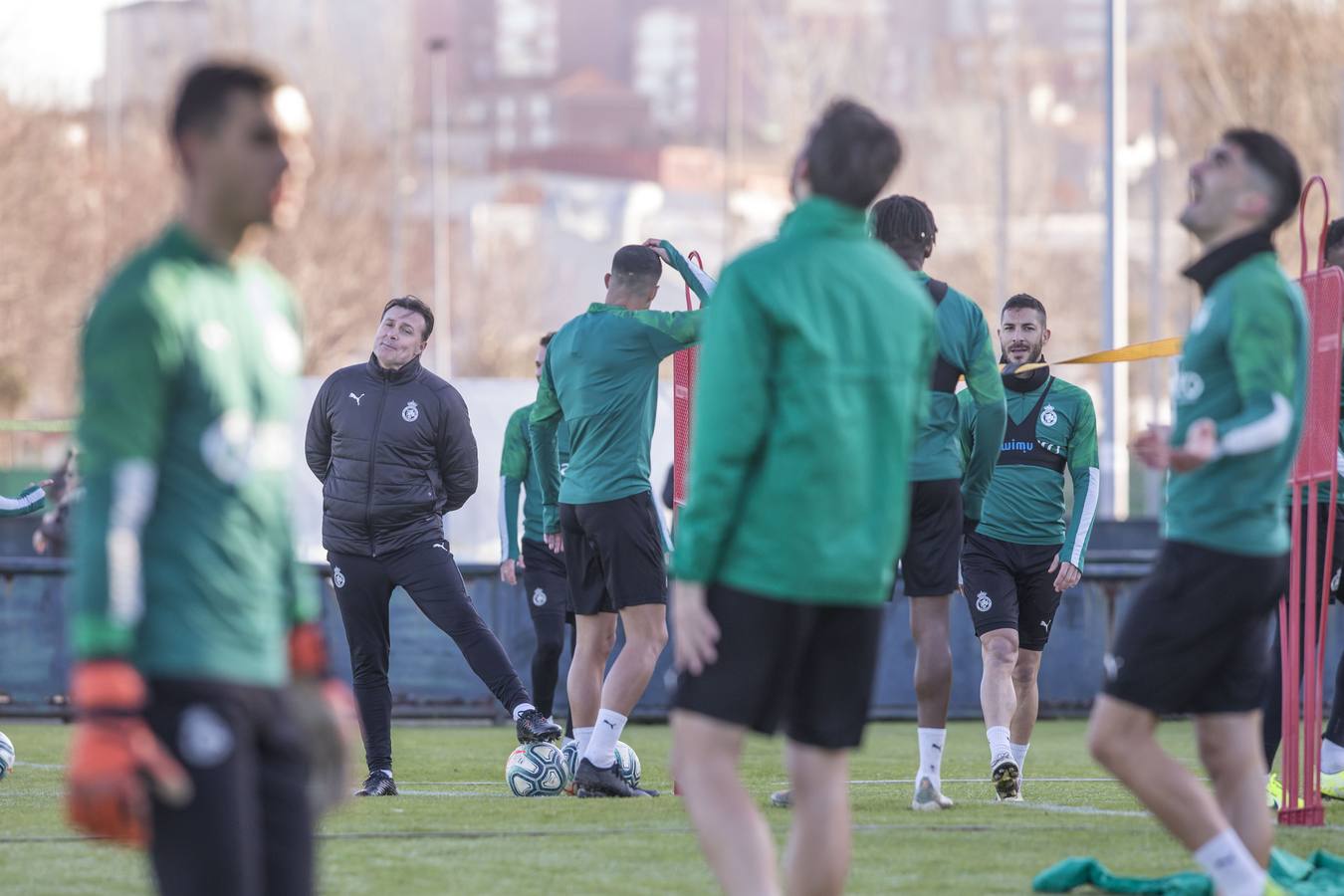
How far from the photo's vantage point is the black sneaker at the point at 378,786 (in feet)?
31.3

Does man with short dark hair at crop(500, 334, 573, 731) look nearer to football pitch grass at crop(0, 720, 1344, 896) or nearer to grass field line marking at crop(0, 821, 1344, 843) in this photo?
football pitch grass at crop(0, 720, 1344, 896)

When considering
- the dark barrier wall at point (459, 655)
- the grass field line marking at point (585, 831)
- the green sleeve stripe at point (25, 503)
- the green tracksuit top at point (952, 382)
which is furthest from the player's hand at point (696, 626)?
the dark barrier wall at point (459, 655)

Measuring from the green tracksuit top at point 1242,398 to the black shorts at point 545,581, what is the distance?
6.61m

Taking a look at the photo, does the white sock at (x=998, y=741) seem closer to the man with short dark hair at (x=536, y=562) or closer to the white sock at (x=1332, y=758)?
the white sock at (x=1332, y=758)

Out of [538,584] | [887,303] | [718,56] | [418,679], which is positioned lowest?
[418,679]

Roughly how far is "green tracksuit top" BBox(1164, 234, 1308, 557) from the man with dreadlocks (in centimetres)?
245

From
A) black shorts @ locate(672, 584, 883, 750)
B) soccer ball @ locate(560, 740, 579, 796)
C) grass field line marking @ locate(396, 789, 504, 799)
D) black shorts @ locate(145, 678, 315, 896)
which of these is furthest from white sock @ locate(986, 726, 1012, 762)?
black shorts @ locate(145, 678, 315, 896)

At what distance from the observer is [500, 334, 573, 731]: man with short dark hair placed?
38.9 feet

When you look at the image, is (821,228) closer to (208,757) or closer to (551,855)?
(208,757)

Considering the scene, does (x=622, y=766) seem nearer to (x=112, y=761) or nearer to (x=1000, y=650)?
(x=1000, y=650)

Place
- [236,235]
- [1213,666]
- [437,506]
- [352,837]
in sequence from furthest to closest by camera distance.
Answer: [437,506] < [352,837] < [1213,666] < [236,235]

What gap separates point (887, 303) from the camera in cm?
484

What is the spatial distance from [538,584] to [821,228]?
742cm

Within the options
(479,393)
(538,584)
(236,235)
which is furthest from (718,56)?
(236,235)
